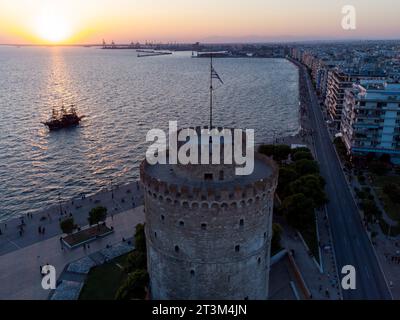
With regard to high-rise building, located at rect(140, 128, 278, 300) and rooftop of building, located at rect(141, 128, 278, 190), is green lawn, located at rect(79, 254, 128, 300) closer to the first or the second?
high-rise building, located at rect(140, 128, 278, 300)

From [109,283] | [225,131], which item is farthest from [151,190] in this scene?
[109,283]

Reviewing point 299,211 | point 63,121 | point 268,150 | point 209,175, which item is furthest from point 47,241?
point 63,121

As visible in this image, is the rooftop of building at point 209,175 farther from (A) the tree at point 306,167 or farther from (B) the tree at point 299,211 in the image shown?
(A) the tree at point 306,167

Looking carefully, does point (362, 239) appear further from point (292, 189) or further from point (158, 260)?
point (158, 260)

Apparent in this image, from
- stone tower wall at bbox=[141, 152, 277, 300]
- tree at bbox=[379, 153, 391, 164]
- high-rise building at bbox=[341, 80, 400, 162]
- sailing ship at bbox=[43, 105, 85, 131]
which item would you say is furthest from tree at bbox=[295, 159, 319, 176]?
sailing ship at bbox=[43, 105, 85, 131]

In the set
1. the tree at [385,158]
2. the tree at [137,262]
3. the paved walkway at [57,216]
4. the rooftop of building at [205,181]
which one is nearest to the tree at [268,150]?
the tree at [385,158]

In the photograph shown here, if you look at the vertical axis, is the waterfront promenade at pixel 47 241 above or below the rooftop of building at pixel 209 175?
below
